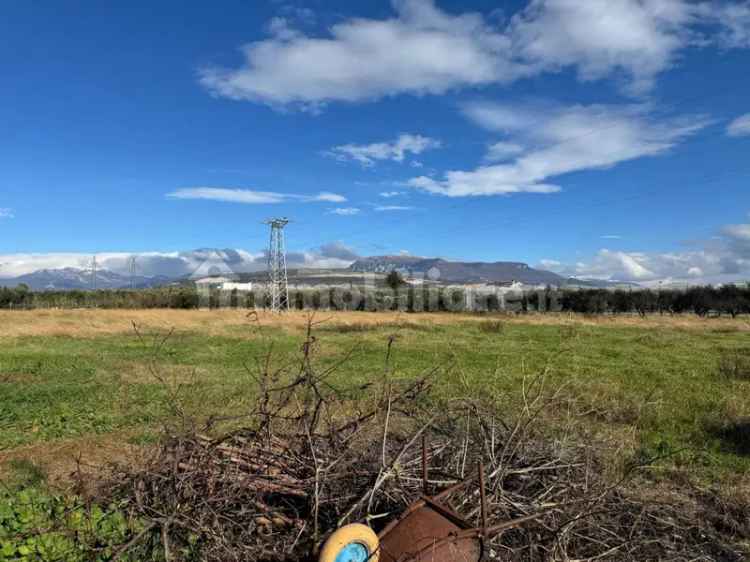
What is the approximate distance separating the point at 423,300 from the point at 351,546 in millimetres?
68691

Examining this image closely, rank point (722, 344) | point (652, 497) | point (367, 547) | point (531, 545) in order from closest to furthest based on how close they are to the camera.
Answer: point (367, 547) < point (531, 545) < point (652, 497) < point (722, 344)

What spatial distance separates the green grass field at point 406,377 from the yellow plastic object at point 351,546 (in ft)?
6.16

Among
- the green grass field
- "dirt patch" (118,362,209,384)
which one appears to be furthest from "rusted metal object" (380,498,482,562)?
"dirt patch" (118,362,209,384)

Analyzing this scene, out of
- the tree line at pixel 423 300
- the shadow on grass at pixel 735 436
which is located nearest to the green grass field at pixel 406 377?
the shadow on grass at pixel 735 436

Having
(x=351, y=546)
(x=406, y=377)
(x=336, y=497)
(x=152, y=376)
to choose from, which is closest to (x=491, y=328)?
(x=406, y=377)

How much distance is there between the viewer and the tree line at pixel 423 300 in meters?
67.8

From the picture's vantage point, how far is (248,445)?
4086 millimetres

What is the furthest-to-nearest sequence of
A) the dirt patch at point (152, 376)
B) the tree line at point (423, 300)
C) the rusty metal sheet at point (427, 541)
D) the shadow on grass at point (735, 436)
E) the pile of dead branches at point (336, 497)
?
the tree line at point (423, 300) < the dirt patch at point (152, 376) < the shadow on grass at point (735, 436) < the pile of dead branches at point (336, 497) < the rusty metal sheet at point (427, 541)

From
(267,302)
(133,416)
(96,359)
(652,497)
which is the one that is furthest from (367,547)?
(267,302)

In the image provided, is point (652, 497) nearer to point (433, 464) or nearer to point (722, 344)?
point (433, 464)

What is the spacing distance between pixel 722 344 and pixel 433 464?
25.1 metres

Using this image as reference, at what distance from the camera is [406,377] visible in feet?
47.0

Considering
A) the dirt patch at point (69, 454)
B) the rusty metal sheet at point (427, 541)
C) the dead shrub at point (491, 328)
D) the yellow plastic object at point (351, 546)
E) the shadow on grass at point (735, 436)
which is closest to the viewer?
the yellow plastic object at point (351, 546)

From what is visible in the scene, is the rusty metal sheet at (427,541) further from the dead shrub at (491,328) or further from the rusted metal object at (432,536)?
the dead shrub at (491,328)
